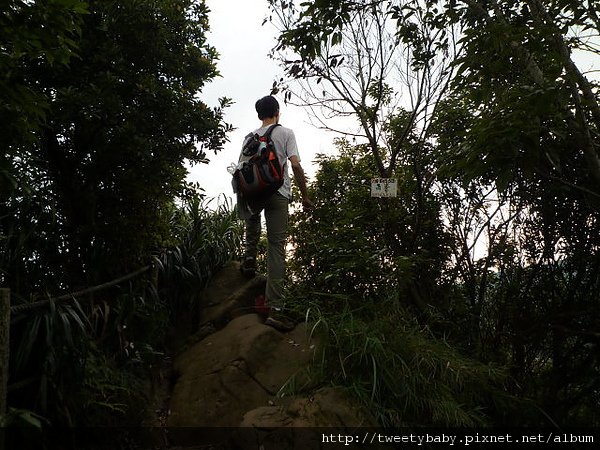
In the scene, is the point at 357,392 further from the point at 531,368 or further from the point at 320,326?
the point at 531,368

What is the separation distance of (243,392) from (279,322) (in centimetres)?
75

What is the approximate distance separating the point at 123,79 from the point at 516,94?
267cm

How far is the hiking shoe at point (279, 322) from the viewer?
155 inches

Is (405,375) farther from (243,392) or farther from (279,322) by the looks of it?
(279,322)

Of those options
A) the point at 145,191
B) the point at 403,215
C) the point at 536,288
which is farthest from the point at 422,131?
the point at 145,191

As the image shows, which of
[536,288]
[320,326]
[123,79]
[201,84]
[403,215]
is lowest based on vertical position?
[320,326]

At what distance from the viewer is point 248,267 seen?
4.84 metres

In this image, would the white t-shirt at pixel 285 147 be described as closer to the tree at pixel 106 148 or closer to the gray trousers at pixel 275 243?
the gray trousers at pixel 275 243

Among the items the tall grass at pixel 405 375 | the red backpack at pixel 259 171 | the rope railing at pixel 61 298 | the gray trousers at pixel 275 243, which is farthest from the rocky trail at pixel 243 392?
the red backpack at pixel 259 171

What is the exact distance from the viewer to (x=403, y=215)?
464cm

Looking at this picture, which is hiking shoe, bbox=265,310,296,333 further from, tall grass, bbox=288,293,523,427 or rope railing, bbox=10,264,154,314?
rope railing, bbox=10,264,154,314

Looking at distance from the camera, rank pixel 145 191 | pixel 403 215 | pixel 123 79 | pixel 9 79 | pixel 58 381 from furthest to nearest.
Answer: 1. pixel 403 215
2. pixel 145 191
3. pixel 123 79
4. pixel 58 381
5. pixel 9 79

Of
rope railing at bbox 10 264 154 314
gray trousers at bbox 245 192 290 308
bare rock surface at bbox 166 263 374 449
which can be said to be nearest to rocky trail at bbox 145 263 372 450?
bare rock surface at bbox 166 263 374 449

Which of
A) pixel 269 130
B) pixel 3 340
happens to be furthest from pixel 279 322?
pixel 3 340
